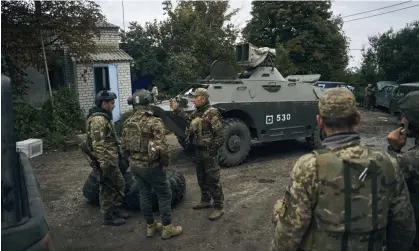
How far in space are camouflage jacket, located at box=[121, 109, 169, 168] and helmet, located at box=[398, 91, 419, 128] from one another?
226 centimetres

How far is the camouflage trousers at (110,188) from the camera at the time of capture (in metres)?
4.47

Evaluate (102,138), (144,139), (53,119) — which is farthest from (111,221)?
(53,119)

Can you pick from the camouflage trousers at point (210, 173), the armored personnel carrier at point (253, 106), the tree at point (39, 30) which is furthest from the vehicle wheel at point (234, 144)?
the tree at point (39, 30)

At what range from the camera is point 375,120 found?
14.2 m

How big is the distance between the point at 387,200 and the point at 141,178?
8.80ft

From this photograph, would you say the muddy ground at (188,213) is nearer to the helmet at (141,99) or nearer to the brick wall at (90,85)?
the helmet at (141,99)

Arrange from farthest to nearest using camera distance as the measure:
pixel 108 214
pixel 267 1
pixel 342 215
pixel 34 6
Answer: pixel 267 1 → pixel 34 6 → pixel 108 214 → pixel 342 215

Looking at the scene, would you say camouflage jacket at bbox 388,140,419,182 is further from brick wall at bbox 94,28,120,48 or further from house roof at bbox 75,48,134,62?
brick wall at bbox 94,28,120,48

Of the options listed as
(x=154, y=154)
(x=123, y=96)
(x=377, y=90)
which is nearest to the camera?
(x=154, y=154)

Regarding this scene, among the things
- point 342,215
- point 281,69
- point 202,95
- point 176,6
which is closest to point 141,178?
point 202,95

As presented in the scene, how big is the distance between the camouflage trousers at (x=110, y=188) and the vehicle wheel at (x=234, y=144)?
2.69m

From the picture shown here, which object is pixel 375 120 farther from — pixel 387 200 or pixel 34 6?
pixel 387 200

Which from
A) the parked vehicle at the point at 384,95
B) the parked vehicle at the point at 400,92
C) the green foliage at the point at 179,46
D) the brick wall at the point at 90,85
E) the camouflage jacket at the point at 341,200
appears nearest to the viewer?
the camouflage jacket at the point at 341,200

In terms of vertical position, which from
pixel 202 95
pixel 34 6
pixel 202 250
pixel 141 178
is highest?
pixel 34 6
